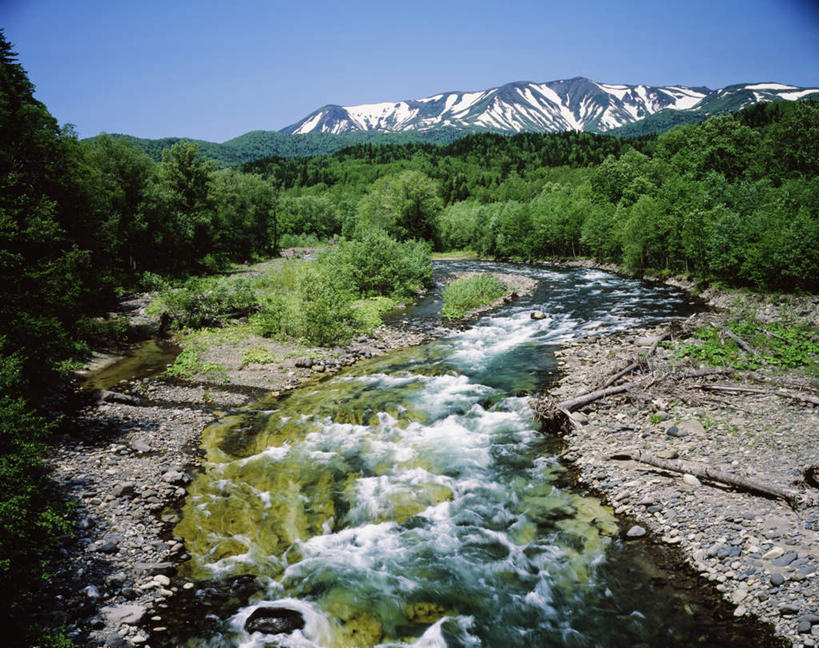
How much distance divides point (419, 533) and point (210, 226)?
54.2 m

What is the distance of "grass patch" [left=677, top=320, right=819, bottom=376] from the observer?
15.6 meters

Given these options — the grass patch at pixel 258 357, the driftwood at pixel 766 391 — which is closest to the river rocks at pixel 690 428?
the driftwood at pixel 766 391

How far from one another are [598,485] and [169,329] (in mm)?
28364

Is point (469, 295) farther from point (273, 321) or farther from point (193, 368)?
point (193, 368)

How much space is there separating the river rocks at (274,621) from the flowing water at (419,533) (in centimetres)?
12

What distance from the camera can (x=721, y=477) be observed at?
31.4 ft

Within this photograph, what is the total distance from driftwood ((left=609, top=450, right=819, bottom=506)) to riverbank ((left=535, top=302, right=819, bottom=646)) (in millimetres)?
137

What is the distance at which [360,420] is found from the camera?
15.9 meters

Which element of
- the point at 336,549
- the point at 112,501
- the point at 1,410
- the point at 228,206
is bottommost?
the point at 336,549

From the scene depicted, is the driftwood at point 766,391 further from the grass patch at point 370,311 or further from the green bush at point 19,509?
the grass patch at point 370,311

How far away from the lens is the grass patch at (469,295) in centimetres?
3323

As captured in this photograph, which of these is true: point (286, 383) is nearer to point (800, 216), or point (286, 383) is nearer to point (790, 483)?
point (790, 483)

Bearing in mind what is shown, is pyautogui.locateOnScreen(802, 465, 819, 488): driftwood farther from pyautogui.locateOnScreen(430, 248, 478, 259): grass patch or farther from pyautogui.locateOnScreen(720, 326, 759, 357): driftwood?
pyautogui.locateOnScreen(430, 248, 478, 259): grass patch

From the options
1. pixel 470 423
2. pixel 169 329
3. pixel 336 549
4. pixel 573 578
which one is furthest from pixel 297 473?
pixel 169 329
